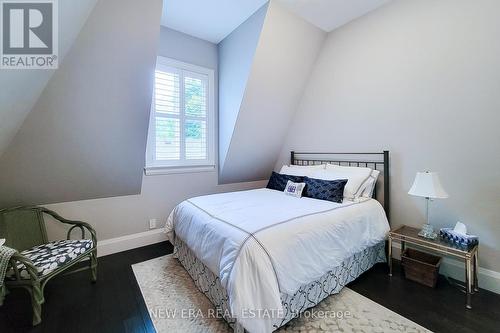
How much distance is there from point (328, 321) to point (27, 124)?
2910 mm

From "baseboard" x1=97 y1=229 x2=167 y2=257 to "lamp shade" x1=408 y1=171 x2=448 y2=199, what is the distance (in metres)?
2.73

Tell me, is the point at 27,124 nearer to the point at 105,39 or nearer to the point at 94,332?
the point at 105,39

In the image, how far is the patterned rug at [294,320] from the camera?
153 centimetres

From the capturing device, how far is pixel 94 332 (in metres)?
1.52

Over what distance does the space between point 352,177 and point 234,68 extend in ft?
→ 6.72

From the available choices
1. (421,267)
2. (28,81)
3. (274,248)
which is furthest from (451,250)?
(28,81)

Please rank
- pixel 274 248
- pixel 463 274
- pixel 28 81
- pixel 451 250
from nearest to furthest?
1. pixel 274 248
2. pixel 28 81
3. pixel 451 250
4. pixel 463 274

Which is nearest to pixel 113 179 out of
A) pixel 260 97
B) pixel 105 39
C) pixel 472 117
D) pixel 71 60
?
pixel 71 60

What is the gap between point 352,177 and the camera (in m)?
2.53

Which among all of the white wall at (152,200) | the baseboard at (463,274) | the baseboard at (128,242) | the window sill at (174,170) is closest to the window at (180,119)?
the window sill at (174,170)

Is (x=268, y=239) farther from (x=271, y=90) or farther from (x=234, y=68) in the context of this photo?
(x=234, y=68)

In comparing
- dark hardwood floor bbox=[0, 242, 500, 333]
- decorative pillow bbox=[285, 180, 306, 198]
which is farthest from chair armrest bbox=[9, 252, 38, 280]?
decorative pillow bbox=[285, 180, 306, 198]

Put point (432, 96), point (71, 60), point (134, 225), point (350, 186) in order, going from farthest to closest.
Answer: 1. point (134, 225)
2. point (350, 186)
3. point (432, 96)
4. point (71, 60)

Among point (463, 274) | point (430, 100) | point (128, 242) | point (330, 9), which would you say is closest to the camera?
point (463, 274)
